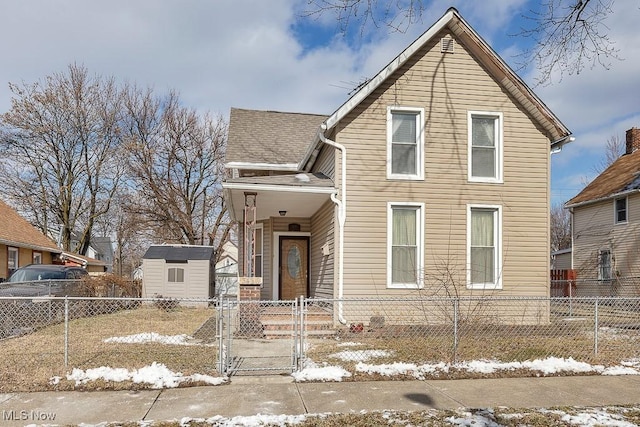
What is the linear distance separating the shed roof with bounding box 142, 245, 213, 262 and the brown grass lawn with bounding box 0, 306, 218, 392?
749cm

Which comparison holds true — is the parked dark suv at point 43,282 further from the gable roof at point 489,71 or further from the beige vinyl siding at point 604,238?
the beige vinyl siding at point 604,238

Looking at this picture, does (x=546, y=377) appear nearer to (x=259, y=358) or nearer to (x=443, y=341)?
(x=443, y=341)

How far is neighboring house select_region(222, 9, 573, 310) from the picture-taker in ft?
33.6

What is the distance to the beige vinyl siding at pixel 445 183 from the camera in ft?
33.7

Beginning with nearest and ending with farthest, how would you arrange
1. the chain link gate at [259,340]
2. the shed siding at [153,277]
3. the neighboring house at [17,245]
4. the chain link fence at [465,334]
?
the chain link gate at [259,340] → the chain link fence at [465,334] → the shed siding at [153,277] → the neighboring house at [17,245]

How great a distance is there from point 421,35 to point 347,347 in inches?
270

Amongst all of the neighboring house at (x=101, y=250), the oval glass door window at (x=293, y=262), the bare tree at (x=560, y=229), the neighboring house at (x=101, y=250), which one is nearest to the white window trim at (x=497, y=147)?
the oval glass door window at (x=293, y=262)

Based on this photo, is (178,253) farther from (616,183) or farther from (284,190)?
(616,183)

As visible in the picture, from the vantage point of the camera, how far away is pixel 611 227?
65.1 ft

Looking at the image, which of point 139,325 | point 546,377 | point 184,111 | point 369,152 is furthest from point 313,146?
point 184,111

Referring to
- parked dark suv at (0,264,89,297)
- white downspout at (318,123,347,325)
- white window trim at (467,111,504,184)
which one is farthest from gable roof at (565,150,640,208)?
parked dark suv at (0,264,89,297)

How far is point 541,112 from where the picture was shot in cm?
1070

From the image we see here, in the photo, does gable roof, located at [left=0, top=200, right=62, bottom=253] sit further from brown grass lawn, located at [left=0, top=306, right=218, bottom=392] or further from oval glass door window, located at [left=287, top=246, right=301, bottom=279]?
oval glass door window, located at [left=287, top=246, right=301, bottom=279]

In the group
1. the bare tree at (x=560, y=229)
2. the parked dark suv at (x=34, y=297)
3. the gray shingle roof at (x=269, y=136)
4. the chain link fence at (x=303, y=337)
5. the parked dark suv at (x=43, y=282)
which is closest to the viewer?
the chain link fence at (x=303, y=337)
